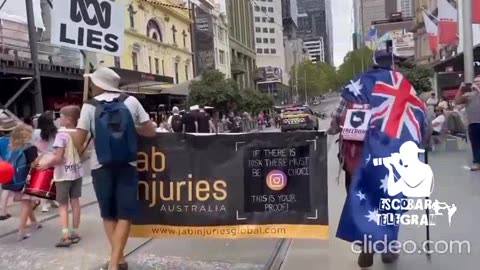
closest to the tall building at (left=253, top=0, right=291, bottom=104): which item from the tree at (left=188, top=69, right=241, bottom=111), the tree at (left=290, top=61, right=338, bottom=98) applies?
the tree at (left=290, top=61, right=338, bottom=98)

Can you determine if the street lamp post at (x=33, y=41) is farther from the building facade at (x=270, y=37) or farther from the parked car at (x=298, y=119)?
the building facade at (x=270, y=37)

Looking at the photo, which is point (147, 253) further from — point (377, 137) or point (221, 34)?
point (221, 34)

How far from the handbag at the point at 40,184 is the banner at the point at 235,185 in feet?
8.32

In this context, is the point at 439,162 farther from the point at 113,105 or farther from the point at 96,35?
the point at 113,105

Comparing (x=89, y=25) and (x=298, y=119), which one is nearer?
(x=89, y=25)

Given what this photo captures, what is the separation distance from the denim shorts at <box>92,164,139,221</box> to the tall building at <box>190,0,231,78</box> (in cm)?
5749

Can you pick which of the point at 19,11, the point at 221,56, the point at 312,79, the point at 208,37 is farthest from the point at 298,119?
the point at 312,79

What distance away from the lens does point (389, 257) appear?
559 centimetres

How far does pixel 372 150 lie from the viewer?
206 inches

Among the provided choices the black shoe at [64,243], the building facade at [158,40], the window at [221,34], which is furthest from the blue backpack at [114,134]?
the window at [221,34]

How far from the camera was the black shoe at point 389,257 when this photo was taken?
555 centimetres

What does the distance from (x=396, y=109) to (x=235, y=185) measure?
1480 mm

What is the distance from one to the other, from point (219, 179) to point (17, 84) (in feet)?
82.3

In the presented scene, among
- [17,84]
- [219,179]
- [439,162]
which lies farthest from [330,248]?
[17,84]
